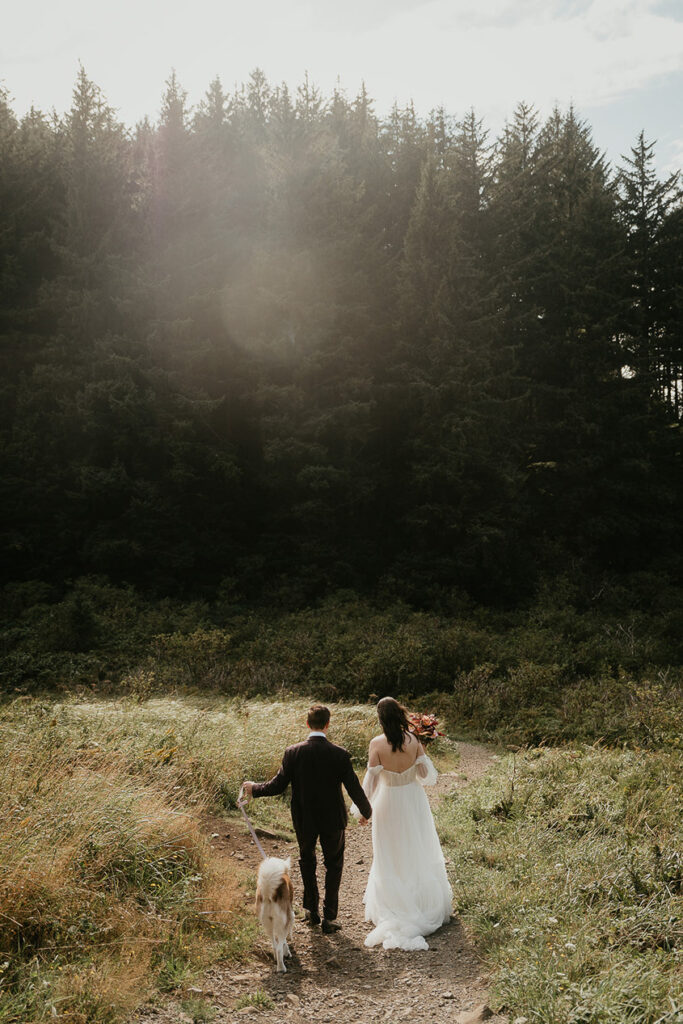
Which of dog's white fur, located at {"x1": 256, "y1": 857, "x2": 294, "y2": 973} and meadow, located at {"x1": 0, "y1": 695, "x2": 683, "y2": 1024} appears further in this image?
dog's white fur, located at {"x1": 256, "y1": 857, "x2": 294, "y2": 973}

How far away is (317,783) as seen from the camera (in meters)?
5.66

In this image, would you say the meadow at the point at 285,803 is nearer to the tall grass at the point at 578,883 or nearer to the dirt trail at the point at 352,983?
the tall grass at the point at 578,883

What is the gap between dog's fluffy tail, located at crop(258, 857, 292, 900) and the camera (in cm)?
491

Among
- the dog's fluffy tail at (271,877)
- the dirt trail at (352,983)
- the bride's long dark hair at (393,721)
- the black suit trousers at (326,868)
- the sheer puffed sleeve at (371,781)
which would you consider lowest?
the dirt trail at (352,983)

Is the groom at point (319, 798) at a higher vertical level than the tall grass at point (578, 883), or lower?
higher

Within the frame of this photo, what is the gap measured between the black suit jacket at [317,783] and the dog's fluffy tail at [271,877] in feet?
1.89

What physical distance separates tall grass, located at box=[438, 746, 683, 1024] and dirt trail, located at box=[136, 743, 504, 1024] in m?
0.28

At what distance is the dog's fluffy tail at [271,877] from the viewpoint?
4.91 meters

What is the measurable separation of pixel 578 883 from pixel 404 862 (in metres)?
1.44

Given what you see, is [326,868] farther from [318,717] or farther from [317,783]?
[318,717]

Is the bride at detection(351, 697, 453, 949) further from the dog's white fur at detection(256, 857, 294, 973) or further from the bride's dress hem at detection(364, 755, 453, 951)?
the dog's white fur at detection(256, 857, 294, 973)

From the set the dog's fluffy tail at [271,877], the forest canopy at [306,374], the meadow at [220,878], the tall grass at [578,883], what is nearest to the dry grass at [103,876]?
the meadow at [220,878]

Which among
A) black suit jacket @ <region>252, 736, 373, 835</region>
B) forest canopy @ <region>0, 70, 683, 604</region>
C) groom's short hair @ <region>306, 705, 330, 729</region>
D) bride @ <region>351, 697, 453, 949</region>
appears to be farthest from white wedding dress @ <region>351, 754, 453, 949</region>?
forest canopy @ <region>0, 70, 683, 604</region>

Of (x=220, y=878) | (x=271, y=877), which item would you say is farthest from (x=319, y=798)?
(x=220, y=878)
